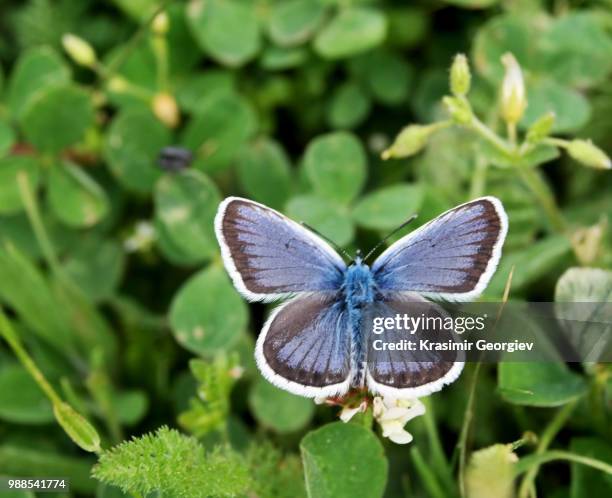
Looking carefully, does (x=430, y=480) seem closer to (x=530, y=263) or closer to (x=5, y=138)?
(x=530, y=263)

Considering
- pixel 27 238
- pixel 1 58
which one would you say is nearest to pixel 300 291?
pixel 27 238

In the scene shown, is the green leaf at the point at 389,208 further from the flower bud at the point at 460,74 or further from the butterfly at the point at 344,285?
the butterfly at the point at 344,285

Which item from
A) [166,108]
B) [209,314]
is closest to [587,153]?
[209,314]

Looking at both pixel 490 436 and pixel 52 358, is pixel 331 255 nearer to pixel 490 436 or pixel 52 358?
pixel 490 436

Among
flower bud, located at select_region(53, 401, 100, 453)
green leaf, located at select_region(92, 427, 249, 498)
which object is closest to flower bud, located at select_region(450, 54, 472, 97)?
green leaf, located at select_region(92, 427, 249, 498)

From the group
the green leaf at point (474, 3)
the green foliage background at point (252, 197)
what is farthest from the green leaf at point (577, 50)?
the green leaf at point (474, 3)
